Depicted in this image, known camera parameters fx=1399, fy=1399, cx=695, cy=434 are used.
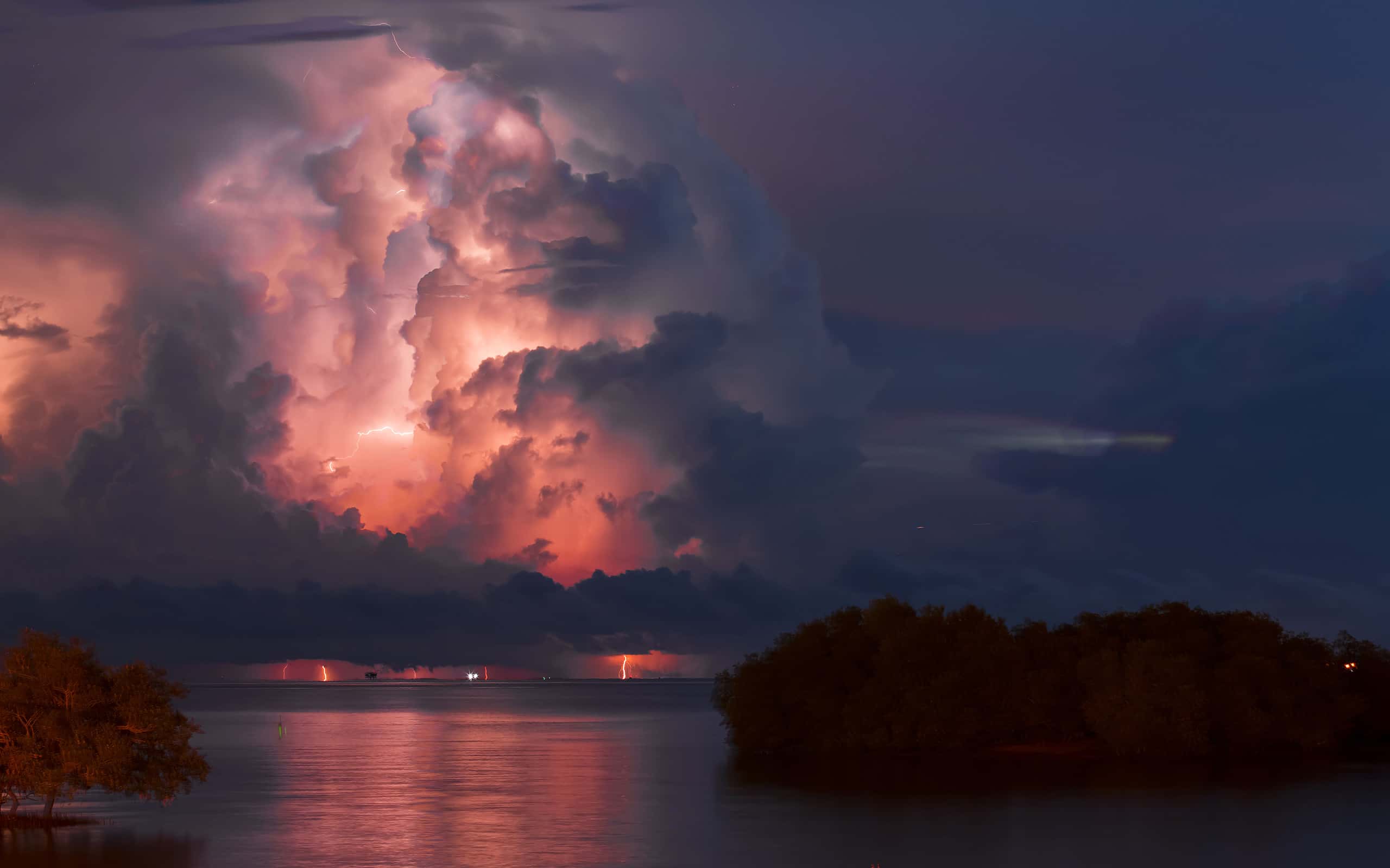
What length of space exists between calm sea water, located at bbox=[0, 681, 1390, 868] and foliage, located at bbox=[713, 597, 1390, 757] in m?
11.8

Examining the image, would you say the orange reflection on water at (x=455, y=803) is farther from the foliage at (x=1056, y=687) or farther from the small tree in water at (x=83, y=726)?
the foliage at (x=1056, y=687)

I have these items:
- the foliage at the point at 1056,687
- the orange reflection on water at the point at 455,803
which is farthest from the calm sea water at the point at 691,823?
the foliage at the point at 1056,687

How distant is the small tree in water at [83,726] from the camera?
57.3 meters

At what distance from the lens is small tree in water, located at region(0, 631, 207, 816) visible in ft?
188

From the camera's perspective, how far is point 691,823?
2569 inches

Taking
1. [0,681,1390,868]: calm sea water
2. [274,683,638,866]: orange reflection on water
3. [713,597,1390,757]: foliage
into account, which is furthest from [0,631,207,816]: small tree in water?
[713,597,1390,757]: foliage

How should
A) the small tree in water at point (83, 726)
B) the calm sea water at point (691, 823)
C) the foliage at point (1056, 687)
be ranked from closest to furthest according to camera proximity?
the calm sea water at point (691, 823), the small tree in water at point (83, 726), the foliage at point (1056, 687)

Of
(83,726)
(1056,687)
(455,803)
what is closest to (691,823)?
Result: (455,803)

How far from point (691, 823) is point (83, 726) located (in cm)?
2685

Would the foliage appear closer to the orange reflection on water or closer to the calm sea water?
the calm sea water

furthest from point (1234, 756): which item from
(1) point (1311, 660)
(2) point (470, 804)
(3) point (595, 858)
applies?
(3) point (595, 858)

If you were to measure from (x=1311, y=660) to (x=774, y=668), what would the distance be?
4234 centimetres

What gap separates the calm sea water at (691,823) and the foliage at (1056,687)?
11814 millimetres

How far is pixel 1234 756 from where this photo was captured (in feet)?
344
